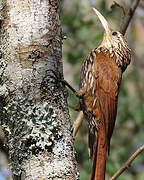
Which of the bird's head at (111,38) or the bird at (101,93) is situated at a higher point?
the bird's head at (111,38)

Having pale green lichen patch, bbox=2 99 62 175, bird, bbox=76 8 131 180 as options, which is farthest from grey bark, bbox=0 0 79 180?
bird, bbox=76 8 131 180

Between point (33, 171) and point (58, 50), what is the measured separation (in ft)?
2.13

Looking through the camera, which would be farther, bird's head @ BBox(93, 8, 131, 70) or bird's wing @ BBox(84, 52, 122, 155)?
bird's head @ BBox(93, 8, 131, 70)

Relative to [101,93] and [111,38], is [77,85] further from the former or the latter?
[101,93]

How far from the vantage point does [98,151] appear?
118 inches

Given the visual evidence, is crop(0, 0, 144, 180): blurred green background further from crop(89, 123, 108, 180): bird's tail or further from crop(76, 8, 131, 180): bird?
crop(89, 123, 108, 180): bird's tail

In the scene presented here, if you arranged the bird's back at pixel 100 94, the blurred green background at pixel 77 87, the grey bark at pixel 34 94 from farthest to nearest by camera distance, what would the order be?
the blurred green background at pixel 77 87 < the bird's back at pixel 100 94 < the grey bark at pixel 34 94

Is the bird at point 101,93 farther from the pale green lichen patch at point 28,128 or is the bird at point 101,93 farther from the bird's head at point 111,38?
the pale green lichen patch at point 28,128

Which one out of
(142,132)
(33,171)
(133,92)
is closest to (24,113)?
(33,171)

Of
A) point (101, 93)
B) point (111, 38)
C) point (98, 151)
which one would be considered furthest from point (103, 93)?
point (111, 38)

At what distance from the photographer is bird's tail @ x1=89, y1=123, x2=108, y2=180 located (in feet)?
8.96

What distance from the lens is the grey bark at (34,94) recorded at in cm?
177

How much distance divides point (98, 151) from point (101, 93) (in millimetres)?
516

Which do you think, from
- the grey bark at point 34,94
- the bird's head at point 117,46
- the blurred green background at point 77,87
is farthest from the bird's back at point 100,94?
the grey bark at point 34,94
